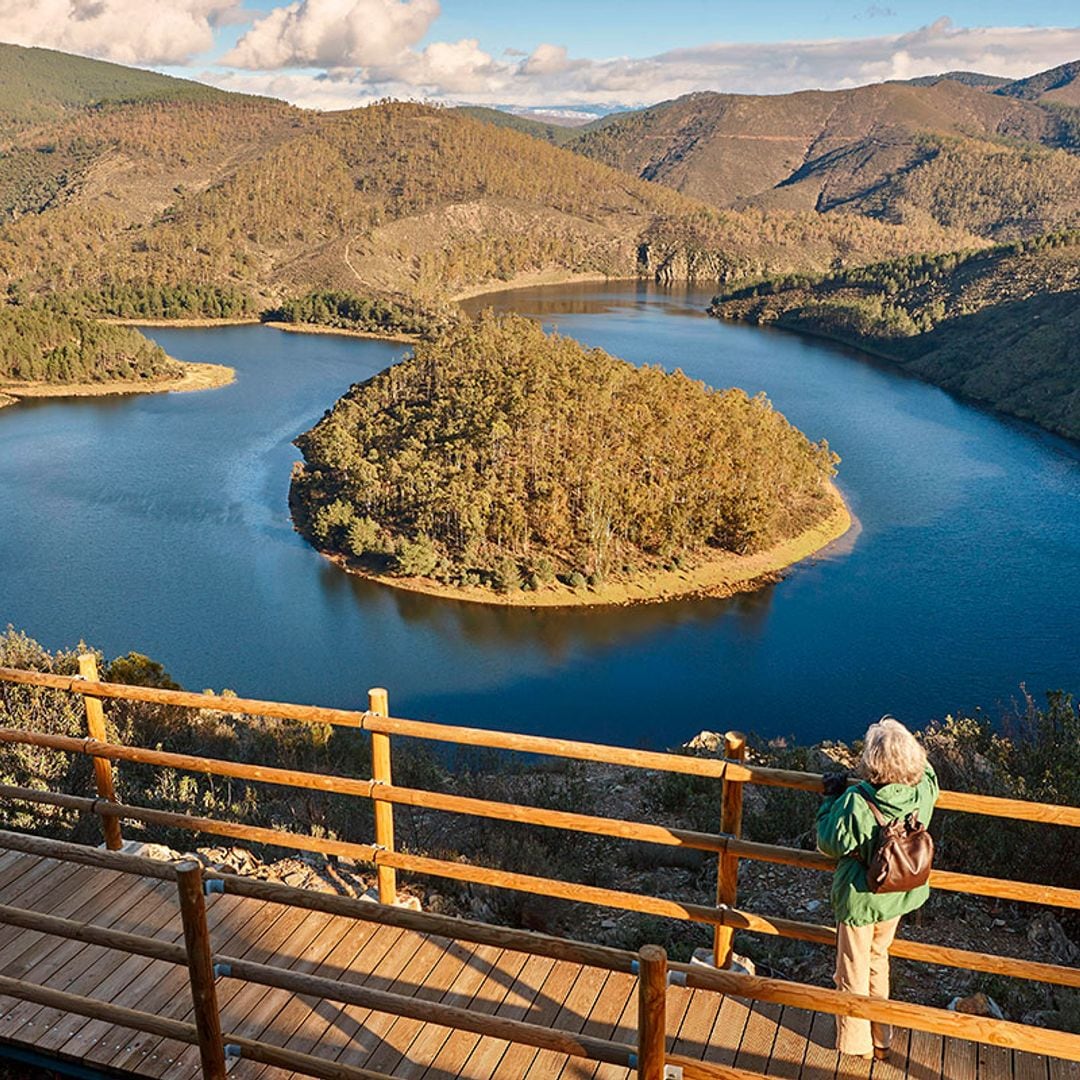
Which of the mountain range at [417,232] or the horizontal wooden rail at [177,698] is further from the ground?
the mountain range at [417,232]

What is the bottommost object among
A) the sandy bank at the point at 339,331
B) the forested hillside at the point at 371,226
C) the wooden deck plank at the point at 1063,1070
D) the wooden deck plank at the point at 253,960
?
the sandy bank at the point at 339,331

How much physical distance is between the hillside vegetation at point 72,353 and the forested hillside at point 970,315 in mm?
65594

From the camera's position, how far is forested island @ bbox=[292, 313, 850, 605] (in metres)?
39.7

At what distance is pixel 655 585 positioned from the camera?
39094 mm

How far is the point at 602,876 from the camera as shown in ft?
28.6

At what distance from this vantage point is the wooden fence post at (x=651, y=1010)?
9.71 feet

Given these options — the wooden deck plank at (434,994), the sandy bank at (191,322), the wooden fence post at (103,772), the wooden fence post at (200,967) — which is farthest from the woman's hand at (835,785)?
the sandy bank at (191,322)

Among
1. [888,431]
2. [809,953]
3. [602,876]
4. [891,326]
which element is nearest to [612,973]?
[809,953]

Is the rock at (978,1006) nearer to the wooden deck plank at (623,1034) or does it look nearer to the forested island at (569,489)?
the wooden deck plank at (623,1034)

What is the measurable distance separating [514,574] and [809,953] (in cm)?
3204

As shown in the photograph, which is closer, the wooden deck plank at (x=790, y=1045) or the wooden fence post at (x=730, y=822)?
the wooden deck plank at (x=790, y=1045)

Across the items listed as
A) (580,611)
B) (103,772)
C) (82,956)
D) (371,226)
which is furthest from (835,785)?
(371,226)

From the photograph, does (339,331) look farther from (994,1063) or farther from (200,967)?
(994,1063)

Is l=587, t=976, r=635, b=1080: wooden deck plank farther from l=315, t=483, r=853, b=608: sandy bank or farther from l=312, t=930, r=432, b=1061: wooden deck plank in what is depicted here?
l=315, t=483, r=853, b=608: sandy bank
